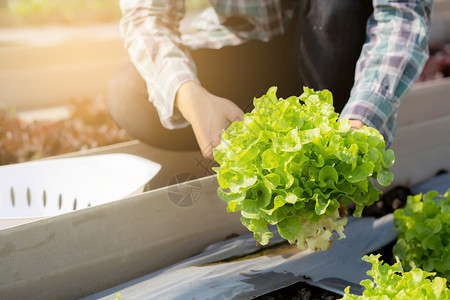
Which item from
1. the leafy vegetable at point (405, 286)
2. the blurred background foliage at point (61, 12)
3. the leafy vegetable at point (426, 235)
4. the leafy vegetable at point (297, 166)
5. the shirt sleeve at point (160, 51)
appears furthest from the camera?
the blurred background foliage at point (61, 12)

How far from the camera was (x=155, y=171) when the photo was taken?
1840 millimetres

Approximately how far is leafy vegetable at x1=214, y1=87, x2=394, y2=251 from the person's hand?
0.33 m

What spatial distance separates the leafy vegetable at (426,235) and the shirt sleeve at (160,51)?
29.0 inches

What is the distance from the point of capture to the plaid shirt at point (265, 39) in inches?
58.6

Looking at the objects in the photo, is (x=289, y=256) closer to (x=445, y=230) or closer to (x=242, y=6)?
(x=445, y=230)

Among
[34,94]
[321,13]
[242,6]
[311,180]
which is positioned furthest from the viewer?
[34,94]

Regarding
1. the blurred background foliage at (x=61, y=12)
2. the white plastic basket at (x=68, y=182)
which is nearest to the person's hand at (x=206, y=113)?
the white plastic basket at (x=68, y=182)

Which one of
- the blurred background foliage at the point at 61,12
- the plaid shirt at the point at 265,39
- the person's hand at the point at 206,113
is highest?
the plaid shirt at the point at 265,39

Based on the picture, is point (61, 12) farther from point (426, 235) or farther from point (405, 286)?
point (405, 286)

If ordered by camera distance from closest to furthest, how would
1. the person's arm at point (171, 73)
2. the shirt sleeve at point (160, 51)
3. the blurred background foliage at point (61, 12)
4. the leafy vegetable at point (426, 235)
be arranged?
1. the leafy vegetable at point (426, 235)
2. the person's arm at point (171, 73)
3. the shirt sleeve at point (160, 51)
4. the blurred background foliage at point (61, 12)

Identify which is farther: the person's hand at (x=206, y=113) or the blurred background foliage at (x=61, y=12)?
the blurred background foliage at (x=61, y=12)

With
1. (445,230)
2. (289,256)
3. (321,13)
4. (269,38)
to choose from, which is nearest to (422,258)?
(445,230)

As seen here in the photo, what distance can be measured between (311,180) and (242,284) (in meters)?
0.51

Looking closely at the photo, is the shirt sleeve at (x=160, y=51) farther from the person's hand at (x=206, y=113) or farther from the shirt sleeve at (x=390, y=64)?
the shirt sleeve at (x=390, y=64)
